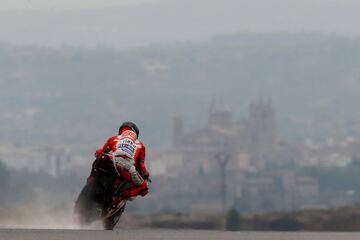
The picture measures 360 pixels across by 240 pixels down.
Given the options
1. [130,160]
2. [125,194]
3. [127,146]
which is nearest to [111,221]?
[125,194]

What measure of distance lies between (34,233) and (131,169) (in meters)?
3.09

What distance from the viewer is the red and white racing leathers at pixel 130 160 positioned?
26.0 metres

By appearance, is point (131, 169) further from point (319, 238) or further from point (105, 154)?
point (319, 238)

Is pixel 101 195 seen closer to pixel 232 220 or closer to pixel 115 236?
pixel 115 236

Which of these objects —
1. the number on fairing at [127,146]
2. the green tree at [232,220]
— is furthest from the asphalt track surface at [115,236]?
the green tree at [232,220]

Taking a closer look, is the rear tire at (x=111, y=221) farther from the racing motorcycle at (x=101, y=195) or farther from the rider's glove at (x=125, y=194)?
the rider's glove at (x=125, y=194)

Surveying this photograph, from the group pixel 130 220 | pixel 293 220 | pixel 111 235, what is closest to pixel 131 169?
pixel 111 235

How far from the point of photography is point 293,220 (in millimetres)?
57781

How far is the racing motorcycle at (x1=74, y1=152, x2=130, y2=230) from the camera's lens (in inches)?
1027

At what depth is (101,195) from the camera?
26.1 meters

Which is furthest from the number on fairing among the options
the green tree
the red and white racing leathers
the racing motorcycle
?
the green tree

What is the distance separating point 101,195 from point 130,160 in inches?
26.4

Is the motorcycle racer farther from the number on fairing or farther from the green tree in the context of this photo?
the green tree

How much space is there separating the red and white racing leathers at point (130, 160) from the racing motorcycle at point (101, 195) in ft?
0.36
